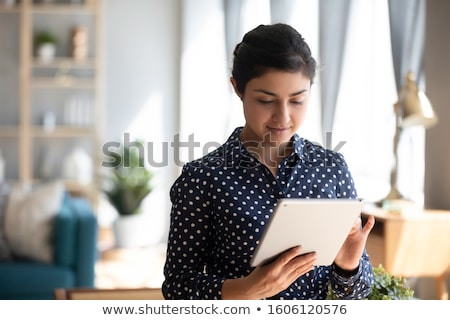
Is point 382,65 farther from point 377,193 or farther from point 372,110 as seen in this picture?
point 377,193

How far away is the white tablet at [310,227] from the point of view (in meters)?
0.75

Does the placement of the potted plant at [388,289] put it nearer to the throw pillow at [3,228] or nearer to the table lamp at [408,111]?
the table lamp at [408,111]

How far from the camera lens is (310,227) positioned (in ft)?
2.58

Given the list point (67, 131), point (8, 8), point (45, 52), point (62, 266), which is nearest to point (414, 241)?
point (62, 266)

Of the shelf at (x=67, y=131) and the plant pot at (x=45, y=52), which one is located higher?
the plant pot at (x=45, y=52)

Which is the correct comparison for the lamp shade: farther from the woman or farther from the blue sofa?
the woman

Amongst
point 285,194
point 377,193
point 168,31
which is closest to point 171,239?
point 285,194

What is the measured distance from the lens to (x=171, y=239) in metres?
0.86

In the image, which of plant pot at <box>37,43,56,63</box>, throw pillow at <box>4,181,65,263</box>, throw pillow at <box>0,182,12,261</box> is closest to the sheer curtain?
throw pillow at <box>4,181,65,263</box>

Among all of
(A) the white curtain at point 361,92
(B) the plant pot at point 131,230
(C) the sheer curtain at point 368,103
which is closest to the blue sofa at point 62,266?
(A) the white curtain at point 361,92

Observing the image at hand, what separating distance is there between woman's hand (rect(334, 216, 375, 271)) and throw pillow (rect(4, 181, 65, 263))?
177cm

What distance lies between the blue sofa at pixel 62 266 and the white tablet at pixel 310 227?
1743 mm

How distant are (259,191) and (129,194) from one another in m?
2.70
